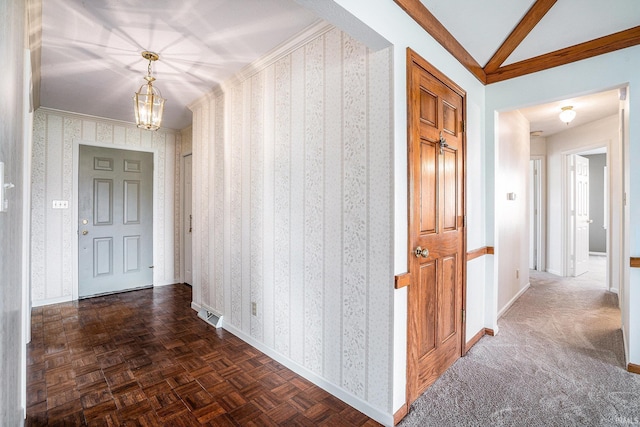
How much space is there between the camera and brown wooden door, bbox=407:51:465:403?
1.82 metres

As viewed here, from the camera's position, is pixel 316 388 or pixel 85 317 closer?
pixel 316 388

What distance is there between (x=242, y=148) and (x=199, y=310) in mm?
1907

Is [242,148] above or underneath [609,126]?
underneath

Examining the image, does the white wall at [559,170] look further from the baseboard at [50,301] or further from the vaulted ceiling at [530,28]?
the baseboard at [50,301]

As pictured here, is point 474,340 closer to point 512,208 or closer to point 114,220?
point 512,208

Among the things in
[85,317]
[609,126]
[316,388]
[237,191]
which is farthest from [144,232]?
[609,126]

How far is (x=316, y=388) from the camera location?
205 cm

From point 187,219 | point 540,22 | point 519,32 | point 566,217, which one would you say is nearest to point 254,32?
point 519,32

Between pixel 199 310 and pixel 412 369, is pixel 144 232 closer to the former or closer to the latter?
pixel 199 310

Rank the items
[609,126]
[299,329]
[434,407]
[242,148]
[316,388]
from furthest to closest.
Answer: [609,126] → [242,148] → [299,329] → [316,388] → [434,407]

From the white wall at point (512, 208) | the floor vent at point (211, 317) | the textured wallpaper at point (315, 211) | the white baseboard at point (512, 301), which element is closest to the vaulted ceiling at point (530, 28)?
the textured wallpaper at point (315, 211)

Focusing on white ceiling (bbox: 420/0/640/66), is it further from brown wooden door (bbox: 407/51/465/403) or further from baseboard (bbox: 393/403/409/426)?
baseboard (bbox: 393/403/409/426)

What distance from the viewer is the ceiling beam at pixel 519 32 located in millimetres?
2123

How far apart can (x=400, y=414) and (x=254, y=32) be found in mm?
2575
